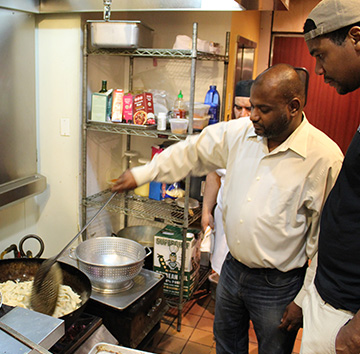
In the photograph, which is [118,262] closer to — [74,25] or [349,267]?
[349,267]

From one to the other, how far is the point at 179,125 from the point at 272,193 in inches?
45.3

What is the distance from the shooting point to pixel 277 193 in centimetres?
157

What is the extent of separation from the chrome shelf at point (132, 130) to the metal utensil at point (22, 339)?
67.2 inches

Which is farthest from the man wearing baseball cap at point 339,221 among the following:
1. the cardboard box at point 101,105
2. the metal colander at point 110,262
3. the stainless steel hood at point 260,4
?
the cardboard box at point 101,105

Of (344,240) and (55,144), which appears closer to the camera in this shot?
(344,240)

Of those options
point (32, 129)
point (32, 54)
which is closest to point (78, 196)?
point (32, 129)

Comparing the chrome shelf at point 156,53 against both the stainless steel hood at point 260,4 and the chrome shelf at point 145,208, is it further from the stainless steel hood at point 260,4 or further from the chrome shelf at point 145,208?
the chrome shelf at point 145,208

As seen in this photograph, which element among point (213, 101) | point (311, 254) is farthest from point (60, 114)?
point (311, 254)

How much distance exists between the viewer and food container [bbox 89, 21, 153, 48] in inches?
97.9

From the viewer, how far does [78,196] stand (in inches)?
115

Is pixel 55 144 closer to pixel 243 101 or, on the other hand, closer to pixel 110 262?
pixel 110 262

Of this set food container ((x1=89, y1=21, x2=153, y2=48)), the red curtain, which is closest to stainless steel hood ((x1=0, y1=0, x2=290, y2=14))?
food container ((x1=89, y1=21, x2=153, y2=48))

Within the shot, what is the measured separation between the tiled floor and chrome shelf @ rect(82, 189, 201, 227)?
70cm

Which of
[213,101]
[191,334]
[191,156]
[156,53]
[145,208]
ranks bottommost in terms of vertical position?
[191,334]
